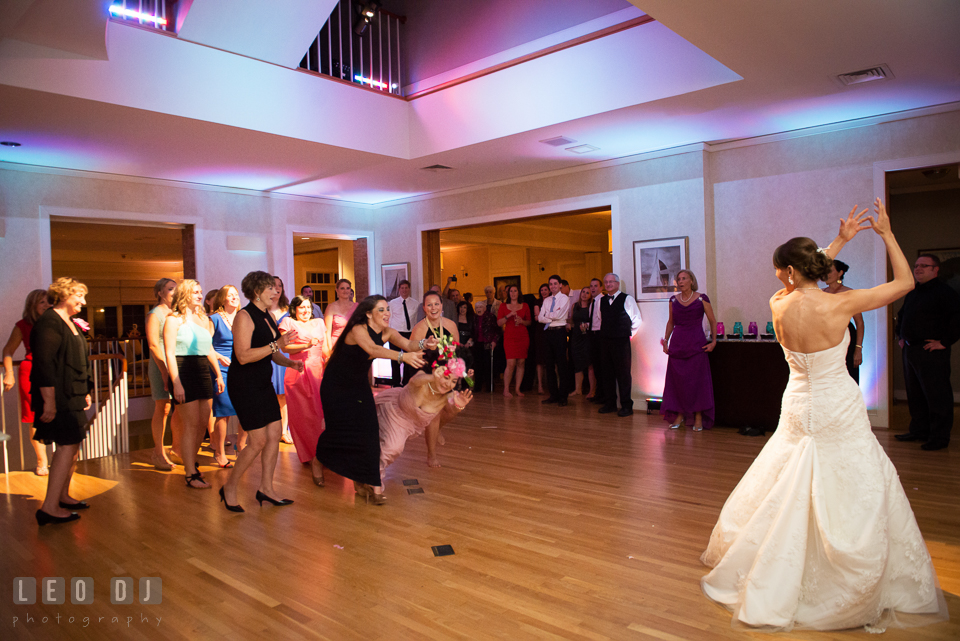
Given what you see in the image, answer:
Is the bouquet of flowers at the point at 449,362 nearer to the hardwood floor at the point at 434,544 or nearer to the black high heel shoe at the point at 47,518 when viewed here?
the hardwood floor at the point at 434,544

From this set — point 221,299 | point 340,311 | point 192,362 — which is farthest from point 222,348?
point 340,311

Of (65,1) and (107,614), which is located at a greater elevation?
(65,1)

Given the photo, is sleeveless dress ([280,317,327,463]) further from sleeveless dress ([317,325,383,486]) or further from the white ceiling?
the white ceiling

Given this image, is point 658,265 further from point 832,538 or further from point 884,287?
point 832,538

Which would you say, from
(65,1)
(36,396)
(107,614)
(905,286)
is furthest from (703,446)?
(65,1)

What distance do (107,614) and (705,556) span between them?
9.78ft

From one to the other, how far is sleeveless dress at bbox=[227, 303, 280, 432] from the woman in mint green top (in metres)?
1.13

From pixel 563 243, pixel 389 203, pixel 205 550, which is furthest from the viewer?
pixel 563 243

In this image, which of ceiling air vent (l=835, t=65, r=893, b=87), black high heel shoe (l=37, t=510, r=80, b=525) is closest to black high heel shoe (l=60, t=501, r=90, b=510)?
black high heel shoe (l=37, t=510, r=80, b=525)

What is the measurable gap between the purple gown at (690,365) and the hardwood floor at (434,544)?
0.88 m

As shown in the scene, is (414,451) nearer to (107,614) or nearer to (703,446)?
(703,446)

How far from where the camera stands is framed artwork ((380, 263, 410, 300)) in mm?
10914

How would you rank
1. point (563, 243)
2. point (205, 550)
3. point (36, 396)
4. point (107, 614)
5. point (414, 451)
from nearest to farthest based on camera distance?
point (107, 614)
point (205, 550)
point (36, 396)
point (414, 451)
point (563, 243)

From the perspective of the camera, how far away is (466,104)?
7273mm
